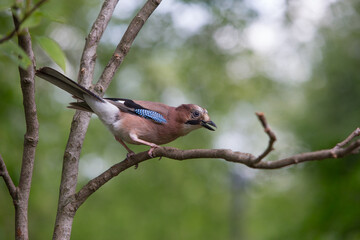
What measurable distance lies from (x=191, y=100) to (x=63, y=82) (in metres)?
8.76

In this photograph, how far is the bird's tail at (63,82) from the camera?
3670mm

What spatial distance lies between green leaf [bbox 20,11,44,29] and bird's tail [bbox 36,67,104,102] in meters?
1.55

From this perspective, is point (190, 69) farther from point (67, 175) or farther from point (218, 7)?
point (67, 175)

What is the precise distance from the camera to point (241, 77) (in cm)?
1262

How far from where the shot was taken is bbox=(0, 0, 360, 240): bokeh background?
8.79 meters

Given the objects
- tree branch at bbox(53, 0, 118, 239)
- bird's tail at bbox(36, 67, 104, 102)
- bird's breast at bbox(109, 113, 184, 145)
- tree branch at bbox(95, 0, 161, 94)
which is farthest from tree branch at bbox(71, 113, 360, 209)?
bird's breast at bbox(109, 113, 184, 145)

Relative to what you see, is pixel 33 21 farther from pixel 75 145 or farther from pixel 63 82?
pixel 75 145

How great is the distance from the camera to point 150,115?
205 inches

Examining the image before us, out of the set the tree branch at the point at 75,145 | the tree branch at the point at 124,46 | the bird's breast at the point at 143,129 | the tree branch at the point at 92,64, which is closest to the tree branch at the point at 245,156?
the tree branch at the point at 75,145

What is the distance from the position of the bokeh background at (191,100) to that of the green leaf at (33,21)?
6.01 metres

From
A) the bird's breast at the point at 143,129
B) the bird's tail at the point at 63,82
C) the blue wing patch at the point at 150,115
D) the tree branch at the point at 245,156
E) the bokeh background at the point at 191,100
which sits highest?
the bokeh background at the point at 191,100

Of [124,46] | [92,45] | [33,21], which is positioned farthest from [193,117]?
[33,21]

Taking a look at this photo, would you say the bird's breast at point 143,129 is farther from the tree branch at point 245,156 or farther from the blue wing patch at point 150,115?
the tree branch at point 245,156

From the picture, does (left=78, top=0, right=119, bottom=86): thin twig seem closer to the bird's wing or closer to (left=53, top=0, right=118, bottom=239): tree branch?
(left=53, top=0, right=118, bottom=239): tree branch
